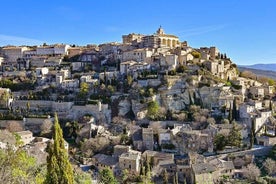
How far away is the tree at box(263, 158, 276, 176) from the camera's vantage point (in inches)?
1111

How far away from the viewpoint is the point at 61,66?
170 feet

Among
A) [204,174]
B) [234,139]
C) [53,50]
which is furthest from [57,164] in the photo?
[53,50]

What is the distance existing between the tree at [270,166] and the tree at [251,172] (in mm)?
843

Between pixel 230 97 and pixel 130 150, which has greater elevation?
pixel 230 97

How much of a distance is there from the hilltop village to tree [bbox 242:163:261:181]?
0.08m

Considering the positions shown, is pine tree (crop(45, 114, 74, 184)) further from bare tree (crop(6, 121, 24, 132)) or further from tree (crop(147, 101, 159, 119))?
bare tree (crop(6, 121, 24, 132))

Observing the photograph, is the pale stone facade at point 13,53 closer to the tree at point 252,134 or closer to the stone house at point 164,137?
the stone house at point 164,137

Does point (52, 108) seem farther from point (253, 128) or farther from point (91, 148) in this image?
point (253, 128)

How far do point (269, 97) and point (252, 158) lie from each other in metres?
13.8

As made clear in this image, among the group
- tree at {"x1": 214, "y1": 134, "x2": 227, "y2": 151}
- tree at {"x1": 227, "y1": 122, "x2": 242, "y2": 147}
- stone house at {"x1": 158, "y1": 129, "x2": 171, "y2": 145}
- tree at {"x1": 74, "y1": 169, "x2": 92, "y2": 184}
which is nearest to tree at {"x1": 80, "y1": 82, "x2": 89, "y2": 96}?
stone house at {"x1": 158, "y1": 129, "x2": 171, "y2": 145}

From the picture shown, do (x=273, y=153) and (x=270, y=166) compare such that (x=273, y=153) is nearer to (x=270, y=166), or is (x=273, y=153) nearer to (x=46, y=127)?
(x=270, y=166)

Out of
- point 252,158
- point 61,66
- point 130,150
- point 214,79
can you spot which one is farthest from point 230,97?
point 61,66

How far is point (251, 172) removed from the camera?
27.4m

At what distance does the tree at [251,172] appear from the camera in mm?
27053
